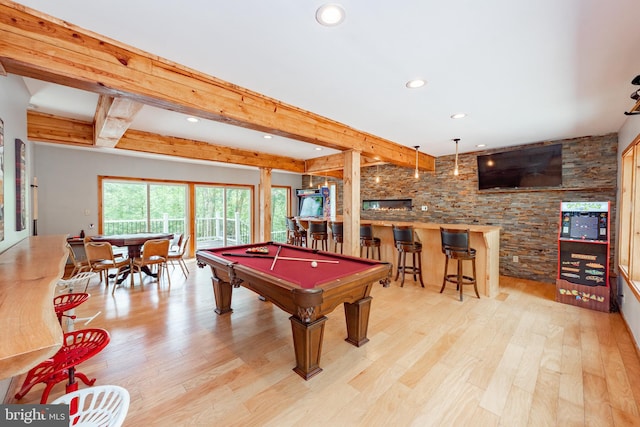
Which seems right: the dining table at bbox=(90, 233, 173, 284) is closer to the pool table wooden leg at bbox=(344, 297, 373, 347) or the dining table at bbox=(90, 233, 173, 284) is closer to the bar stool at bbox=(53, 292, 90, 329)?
the bar stool at bbox=(53, 292, 90, 329)

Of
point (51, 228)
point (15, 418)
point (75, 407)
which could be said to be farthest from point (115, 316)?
point (51, 228)

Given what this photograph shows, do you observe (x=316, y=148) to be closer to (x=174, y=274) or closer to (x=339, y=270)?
(x=339, y=270)

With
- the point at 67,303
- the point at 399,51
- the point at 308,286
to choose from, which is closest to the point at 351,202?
the point at 308,286

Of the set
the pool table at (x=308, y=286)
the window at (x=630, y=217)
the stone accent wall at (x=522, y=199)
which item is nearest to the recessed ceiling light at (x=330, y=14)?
the pool table at (x=308, y=286)

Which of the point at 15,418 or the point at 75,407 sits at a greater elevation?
the point at 15,418

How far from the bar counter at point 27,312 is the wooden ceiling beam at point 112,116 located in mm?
1595

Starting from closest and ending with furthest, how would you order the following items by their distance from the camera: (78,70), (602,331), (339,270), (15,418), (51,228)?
(15,418) → (78,70) → (339,270) → (602,331) → (51,228)

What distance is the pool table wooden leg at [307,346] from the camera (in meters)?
2.14

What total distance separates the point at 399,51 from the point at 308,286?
6.45 ft

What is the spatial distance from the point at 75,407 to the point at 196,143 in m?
4.42

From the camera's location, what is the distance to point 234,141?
4801mm

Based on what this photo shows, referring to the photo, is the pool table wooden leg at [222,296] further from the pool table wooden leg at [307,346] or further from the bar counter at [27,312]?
the bar counter at [27,312]

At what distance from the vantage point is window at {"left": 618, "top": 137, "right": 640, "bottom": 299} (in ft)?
9.51

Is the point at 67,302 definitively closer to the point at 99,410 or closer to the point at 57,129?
the point at 99,410
